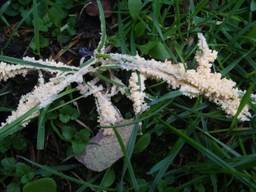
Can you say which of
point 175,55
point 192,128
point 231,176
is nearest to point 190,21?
point 175,55

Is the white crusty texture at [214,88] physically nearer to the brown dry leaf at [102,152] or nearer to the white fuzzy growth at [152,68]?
the white fuzzy growth at [152,68]

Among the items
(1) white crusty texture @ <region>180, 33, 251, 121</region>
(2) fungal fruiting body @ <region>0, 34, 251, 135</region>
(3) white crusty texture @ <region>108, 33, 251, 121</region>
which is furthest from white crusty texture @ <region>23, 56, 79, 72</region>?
(1) white crusty texture @ <region>180, 33, 251, 121</region>

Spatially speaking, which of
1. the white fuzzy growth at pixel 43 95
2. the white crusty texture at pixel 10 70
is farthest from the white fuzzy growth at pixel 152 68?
the white crusty texture at pixel 10 70

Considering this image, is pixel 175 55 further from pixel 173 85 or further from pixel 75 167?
pixel 75 167

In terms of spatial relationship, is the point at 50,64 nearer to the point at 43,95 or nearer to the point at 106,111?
the point at 43,95

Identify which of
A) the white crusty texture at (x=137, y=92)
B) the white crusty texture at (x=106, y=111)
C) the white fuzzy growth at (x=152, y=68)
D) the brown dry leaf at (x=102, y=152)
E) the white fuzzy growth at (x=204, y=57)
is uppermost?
the white fuzzy growth at (x=204, y=57)

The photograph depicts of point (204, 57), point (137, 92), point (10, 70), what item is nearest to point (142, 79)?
point (137, 92)
